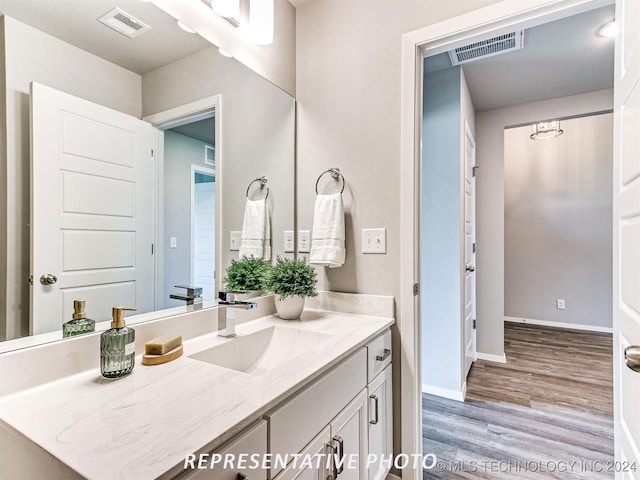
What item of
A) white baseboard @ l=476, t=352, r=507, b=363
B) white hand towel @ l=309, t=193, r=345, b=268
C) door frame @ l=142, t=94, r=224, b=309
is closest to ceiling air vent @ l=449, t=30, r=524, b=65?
white hand towel @ l=309, t=193, r=345, b=268

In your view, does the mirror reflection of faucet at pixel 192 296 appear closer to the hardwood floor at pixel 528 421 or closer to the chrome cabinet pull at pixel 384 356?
the chrome cabinet pull at pixel 384 356

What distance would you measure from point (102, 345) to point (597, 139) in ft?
16.7

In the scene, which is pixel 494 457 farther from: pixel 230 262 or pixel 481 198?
pixel 481 198

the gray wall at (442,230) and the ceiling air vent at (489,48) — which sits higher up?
the ceiling air vent at (489,48)

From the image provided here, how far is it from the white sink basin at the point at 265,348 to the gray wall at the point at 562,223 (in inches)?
161

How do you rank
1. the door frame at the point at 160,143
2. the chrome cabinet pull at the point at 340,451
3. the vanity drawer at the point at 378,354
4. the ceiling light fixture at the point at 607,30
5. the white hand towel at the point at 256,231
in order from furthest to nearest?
the ceiling light fixture at the point at 607,30
the white hand towel at the point at 256,231
the vanity drawer at the point at 378,354
the door frame at the point at 160,143
the chrome cabinet pull at the point at 340,451

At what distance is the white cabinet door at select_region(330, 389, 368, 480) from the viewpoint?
0.96 metres

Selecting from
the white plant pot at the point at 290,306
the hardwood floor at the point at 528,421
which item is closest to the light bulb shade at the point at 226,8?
the white plant pot at the point at 290,306

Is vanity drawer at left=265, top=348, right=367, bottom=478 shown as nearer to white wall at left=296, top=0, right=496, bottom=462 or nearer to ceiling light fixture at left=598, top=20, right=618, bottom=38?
white wall at left=296, top=0, right=496, bottom=462

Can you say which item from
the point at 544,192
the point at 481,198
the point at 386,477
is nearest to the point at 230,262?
the point at 386,477

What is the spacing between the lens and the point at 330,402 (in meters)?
0.94

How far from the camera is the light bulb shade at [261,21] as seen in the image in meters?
1.42

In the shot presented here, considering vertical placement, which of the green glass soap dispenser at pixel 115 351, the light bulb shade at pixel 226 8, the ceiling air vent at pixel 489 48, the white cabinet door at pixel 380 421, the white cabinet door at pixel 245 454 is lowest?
the white cabinet door at pixel 380 421
